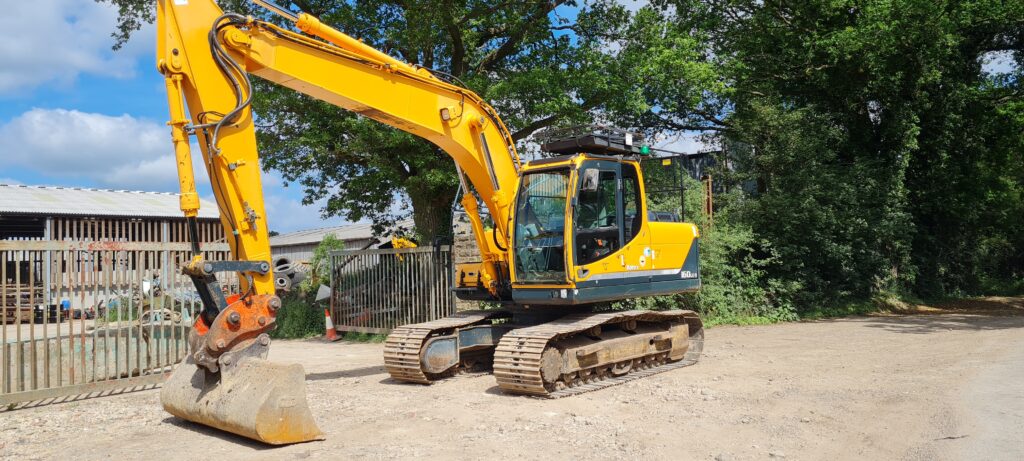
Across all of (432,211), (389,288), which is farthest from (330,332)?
(432,211)

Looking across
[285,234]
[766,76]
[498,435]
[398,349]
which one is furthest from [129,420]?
[285,234]

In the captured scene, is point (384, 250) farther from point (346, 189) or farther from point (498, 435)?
point (498, 435)

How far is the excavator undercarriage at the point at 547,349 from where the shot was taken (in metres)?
7.88

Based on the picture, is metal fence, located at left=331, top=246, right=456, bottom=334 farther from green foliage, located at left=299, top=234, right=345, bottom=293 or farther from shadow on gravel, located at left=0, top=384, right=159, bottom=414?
shadow on gravel, located at left=0, top=384, right=159, bottom=414

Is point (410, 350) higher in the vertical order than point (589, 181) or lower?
lower

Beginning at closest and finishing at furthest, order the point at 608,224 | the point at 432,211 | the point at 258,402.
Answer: the point at 258,402
the point at 608,224
the point at 432,211

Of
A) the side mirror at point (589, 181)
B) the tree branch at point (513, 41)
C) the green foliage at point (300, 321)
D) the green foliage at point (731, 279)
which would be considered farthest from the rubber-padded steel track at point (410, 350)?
Result: the tree branch at point (513, 41)

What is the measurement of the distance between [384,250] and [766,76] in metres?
12.9

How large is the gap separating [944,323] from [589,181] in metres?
10.8

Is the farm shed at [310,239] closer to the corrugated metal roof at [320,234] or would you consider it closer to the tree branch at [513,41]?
the corrugated metal roof at [320,234]

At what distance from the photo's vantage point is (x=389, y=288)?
1410cm

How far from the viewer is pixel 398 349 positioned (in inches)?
343

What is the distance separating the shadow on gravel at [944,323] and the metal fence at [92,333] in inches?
489

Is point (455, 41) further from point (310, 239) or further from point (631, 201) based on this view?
point (310, 239)
